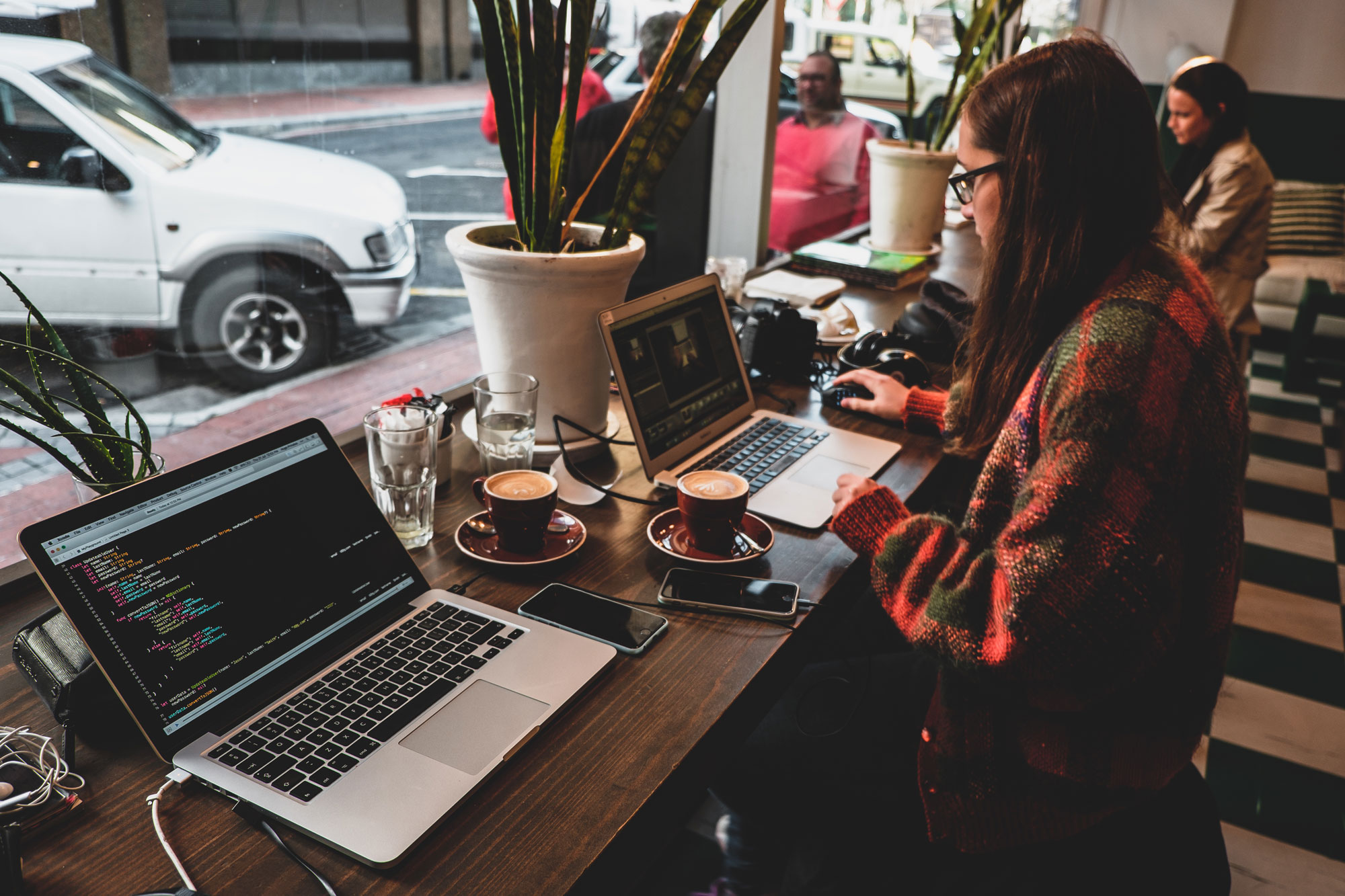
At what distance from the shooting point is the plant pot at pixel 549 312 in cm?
132

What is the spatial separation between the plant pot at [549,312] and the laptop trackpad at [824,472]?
1.12ft

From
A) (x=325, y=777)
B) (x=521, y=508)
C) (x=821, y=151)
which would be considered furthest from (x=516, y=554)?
(x=821, y=151)

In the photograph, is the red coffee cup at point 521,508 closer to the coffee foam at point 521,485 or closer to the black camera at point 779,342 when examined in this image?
the coffee foam at point 521,485

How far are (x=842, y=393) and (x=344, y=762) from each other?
114 centimetres

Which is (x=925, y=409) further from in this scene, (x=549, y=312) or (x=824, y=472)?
(x=549, y=312)

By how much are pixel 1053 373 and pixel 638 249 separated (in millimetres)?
676

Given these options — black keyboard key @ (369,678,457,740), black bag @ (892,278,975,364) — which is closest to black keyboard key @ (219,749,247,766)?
black keyboard key @ (369,678,457,740)

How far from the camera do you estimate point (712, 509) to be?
114 cm

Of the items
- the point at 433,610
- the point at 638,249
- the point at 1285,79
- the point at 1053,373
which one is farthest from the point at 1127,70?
the point at 1285,79

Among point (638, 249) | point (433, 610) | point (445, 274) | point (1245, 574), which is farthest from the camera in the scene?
point (1245, 574)

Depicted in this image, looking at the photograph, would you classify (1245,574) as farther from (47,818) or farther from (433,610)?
(47,818)

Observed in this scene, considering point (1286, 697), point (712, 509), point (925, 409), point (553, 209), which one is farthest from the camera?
point (1286, 697)

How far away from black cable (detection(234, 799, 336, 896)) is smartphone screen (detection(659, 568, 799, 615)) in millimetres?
479

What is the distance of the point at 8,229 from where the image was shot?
121 centimetres
